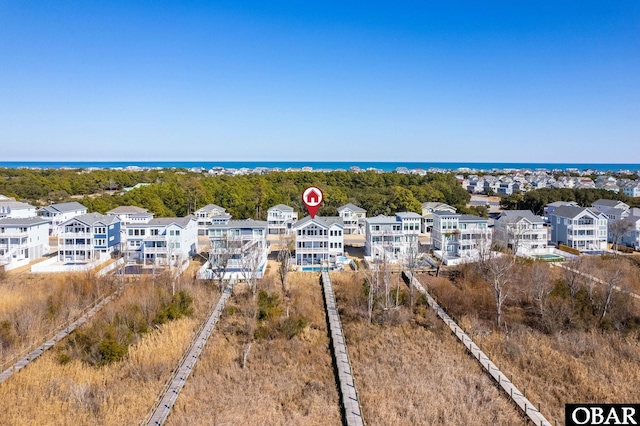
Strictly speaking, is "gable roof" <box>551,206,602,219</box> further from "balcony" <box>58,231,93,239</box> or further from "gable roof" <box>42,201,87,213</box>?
"gable roof" <box>42,201,87,213</box>

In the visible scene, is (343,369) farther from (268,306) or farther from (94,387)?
(94,387)

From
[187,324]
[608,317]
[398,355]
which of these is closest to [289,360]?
[398,355]

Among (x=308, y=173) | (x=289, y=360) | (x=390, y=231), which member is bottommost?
(x=289, y=360)

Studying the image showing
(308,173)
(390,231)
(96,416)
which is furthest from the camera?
(308,173)

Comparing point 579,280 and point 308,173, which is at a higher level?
point 308,173

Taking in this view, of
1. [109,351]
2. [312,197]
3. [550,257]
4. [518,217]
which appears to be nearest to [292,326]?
[312,197]

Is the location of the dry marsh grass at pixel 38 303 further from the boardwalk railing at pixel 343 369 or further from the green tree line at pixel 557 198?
the green tree line at pixel 557 198

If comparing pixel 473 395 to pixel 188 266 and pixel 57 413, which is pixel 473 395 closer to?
Result: pixel 57 413
